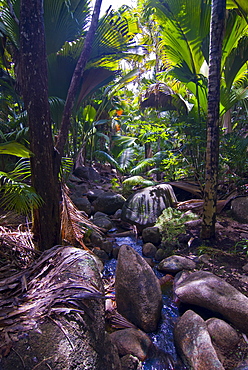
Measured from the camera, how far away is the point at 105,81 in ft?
23.0

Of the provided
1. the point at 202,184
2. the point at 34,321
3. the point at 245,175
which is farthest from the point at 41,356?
the point at 245,175

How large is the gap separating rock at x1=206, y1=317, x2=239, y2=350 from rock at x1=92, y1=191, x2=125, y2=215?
155 inches

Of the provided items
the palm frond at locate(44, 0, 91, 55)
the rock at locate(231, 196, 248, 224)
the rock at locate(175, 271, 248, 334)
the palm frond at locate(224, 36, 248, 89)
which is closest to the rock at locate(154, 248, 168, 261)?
the rock at locate(175, 271, 248, 334)

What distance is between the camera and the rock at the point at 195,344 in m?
1.78

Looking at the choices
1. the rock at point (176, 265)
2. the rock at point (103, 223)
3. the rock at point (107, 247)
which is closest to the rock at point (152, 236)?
the rock at point (107, 247)

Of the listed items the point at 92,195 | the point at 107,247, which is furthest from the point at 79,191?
the point at 107,247

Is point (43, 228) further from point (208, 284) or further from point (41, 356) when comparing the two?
point (208, 284)

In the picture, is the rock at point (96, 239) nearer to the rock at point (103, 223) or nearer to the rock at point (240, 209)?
the rock at point (103, 223)

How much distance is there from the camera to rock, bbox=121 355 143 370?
1.80 m

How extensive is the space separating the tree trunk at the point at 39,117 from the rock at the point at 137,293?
0.84 meters

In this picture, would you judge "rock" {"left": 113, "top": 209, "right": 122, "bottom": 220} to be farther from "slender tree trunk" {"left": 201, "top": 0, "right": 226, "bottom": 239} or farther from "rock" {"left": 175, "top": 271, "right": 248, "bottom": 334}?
"rock" {"left": 175, "top": 271, "right": 248, "bottom": 334}

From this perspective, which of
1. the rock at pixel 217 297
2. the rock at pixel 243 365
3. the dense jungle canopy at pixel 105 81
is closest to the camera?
the rock at pixel 243 365

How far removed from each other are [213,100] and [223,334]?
113 inches

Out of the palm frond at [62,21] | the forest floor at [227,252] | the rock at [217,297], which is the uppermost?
the palm frond at [62,21]
